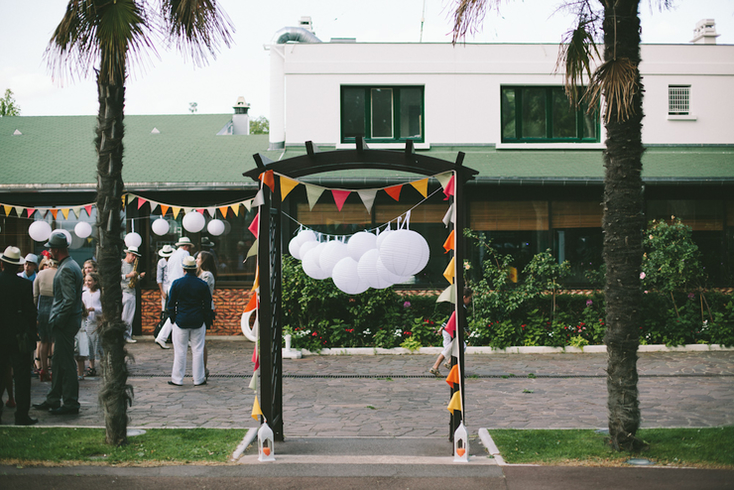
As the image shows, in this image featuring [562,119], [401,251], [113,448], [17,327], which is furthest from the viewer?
[562,119]

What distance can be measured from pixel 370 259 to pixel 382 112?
942 cm

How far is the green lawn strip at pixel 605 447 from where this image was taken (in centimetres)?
552

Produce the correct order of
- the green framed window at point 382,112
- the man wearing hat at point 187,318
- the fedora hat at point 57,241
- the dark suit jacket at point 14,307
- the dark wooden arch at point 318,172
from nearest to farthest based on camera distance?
the dark wooden arch at point 318,172, the dark suit jacket at point 14,307, the fedora hat at point 57,241, the man wearing hat at point 187,318, the green framed window at point 382,112

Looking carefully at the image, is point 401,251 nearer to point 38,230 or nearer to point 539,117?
point 38,230

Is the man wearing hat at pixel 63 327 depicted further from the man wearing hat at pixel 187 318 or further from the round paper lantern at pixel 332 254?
the round paper lantern at pixel 332 254

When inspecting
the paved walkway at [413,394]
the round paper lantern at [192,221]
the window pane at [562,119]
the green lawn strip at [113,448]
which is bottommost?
the paved walkway at [413,394]

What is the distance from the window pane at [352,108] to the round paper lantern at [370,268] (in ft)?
30.0

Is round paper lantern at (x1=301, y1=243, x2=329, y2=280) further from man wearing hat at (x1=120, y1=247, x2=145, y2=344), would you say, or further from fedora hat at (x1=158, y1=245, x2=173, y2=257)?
fedora hat at (x1=158, y1=245, x2=173, y2=257)

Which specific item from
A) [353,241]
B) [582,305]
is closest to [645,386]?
[582,305]

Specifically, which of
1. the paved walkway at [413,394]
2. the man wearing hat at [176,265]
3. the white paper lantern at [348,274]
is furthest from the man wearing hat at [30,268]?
the white paper lantern at [348,274]

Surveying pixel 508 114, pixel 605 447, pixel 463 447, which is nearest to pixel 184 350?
pixel 463 447

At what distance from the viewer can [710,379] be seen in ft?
30.8

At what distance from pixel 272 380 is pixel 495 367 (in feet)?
18.3

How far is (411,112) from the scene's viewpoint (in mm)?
15062
